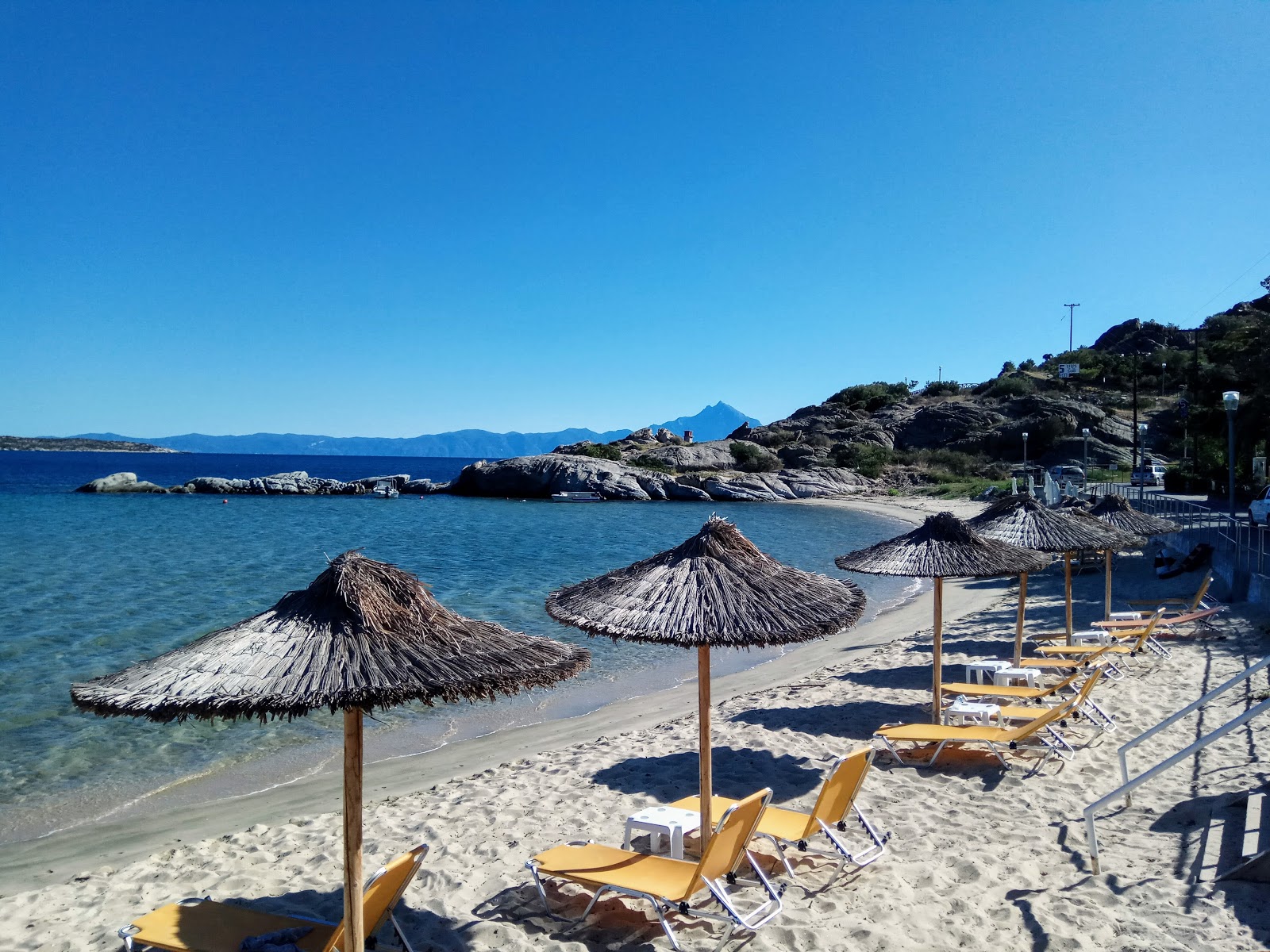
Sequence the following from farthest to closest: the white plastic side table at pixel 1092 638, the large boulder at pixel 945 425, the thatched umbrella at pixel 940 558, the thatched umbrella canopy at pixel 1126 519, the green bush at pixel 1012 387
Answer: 1. the green bush at pixel 1012 387
2. the large boulder at pixel 945 425
3. the thatched umbrella canopy at pixel 1126 519
4. the white plastic side table at pixel 1092 638
5. the thatched umbrella at pixel 940 558

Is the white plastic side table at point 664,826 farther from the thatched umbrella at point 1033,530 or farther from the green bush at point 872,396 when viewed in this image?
the green bush at point 872,396

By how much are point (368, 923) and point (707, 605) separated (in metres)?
2.54

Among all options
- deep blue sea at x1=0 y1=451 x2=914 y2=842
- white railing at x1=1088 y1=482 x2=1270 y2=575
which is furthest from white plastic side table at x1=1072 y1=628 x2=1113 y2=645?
deep blue sea at x1=0 y1=451 x2=914 y2=842

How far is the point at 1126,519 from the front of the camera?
12961 mm

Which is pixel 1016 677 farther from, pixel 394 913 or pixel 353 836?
pixel 353 836

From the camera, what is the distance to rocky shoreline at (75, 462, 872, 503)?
6022cm

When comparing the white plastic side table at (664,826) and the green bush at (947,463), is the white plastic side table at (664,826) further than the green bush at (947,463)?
No

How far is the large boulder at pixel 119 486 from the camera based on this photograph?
64.1m

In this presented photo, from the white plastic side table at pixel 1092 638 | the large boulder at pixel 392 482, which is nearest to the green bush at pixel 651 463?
the large boulder at pixel 392 482

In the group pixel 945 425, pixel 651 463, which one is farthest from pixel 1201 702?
pixel 945 425

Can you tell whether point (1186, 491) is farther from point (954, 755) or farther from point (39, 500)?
point (39, 500)

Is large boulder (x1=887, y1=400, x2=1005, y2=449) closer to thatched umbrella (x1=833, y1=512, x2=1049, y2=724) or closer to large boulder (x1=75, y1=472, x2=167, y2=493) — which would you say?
large boulder (x1=75, y1=472, x2=167, y2=493)

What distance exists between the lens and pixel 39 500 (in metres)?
55.8

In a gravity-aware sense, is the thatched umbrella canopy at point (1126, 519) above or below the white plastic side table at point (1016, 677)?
above
